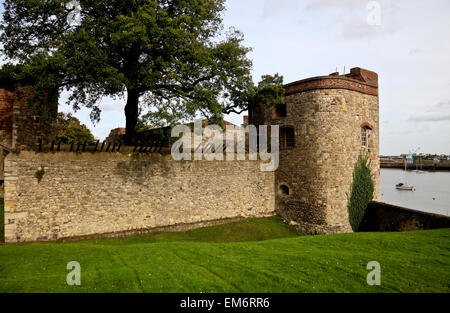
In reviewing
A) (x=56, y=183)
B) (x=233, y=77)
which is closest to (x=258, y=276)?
(x=56, y=183)

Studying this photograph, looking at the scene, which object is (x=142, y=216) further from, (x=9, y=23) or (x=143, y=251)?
(x=9, y=23)

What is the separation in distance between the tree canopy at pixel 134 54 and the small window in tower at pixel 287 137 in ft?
8.57

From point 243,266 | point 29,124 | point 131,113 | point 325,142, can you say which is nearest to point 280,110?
point 325,142

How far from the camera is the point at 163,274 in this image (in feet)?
22.0

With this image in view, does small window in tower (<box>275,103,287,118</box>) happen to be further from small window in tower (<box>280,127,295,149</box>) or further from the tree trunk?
the tree trunk

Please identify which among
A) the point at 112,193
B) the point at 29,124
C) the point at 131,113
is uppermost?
the point at 131,113

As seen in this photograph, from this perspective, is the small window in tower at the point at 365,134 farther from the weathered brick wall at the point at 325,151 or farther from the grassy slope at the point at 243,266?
the grassy slope at the point at 243,266

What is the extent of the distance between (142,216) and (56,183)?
13.7 feet

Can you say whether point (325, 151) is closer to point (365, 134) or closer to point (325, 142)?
point (325, 142)

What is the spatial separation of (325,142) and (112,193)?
1225 centimetres

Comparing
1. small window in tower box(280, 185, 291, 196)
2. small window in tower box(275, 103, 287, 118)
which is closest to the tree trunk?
small window in tower box(275, 103, 287, 118)

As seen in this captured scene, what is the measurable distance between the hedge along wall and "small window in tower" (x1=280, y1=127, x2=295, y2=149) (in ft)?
9.68

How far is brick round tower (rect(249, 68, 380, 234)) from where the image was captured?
52.6ft

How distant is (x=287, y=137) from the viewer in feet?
59.0
